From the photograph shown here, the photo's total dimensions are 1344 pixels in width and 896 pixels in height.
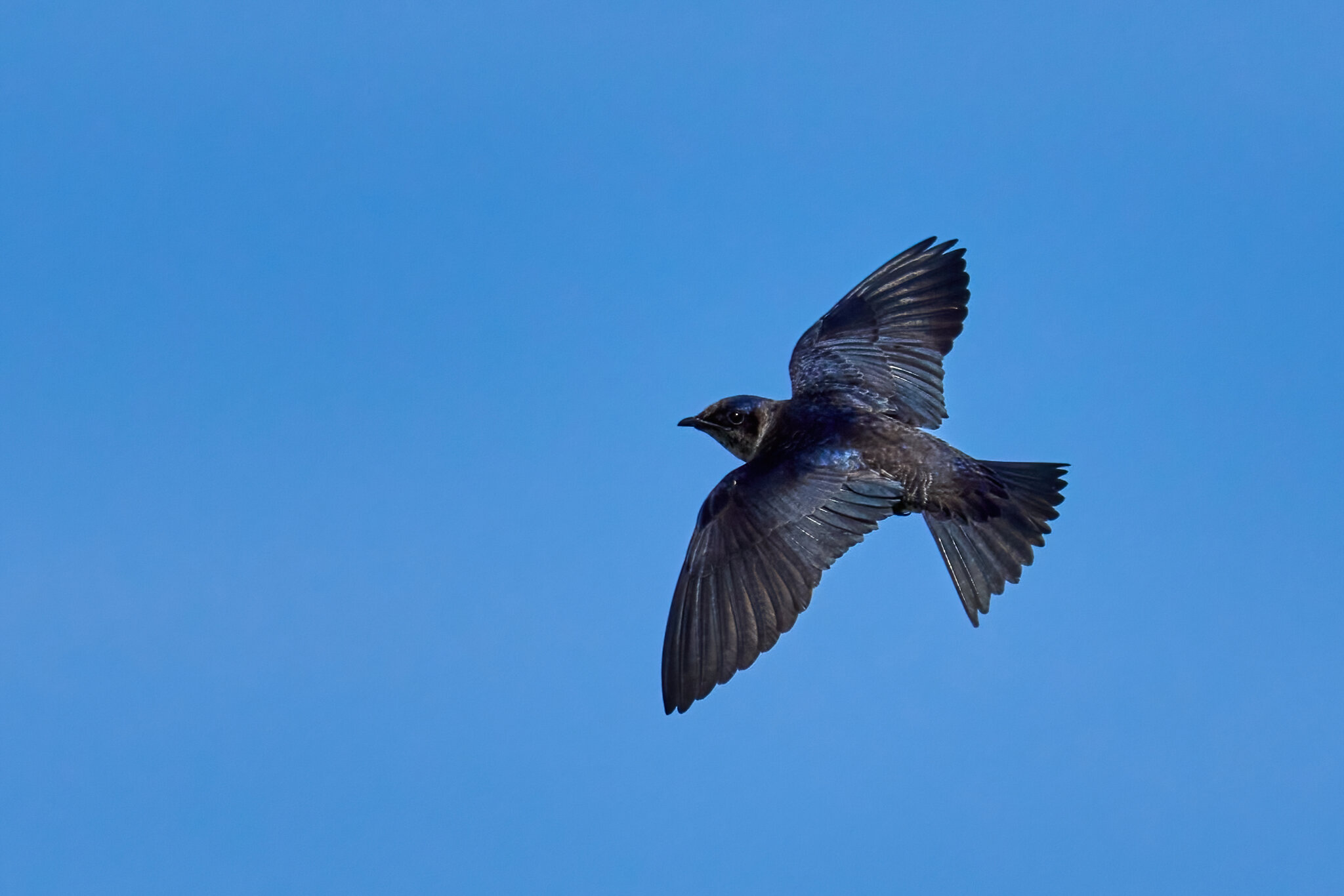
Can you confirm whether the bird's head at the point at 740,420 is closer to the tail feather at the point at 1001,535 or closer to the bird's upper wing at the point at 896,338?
the bird's upper wing at the point at 896,338

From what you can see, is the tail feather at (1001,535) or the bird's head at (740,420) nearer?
the tail feather at (1001,535)

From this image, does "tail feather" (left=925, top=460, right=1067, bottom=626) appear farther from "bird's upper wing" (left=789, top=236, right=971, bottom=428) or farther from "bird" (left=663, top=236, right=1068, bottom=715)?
"bird's upper wing" (left=789, top=236, right=971, bottom=428)

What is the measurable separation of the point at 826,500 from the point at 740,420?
107 cm

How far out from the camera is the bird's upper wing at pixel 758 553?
6.24m

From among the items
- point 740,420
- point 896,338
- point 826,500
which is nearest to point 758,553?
point 826,500

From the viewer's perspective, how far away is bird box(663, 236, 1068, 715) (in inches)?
249

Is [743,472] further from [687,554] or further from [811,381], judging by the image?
[811,381]

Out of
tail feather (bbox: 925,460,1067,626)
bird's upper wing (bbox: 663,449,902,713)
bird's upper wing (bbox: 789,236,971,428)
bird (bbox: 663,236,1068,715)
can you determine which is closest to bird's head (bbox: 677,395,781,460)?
bird (bbox: 663,236,1068,715)

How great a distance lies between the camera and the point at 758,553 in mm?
6504

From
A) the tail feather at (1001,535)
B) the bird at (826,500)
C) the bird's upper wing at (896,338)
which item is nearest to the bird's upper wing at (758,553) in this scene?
the bird at (826,500)

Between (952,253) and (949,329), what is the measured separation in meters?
0.55

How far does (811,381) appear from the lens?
8016 mm

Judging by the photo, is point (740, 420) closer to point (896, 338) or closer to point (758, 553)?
point (758, 553)

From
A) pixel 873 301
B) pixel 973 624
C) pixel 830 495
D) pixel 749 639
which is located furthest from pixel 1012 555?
pixel 873 301
